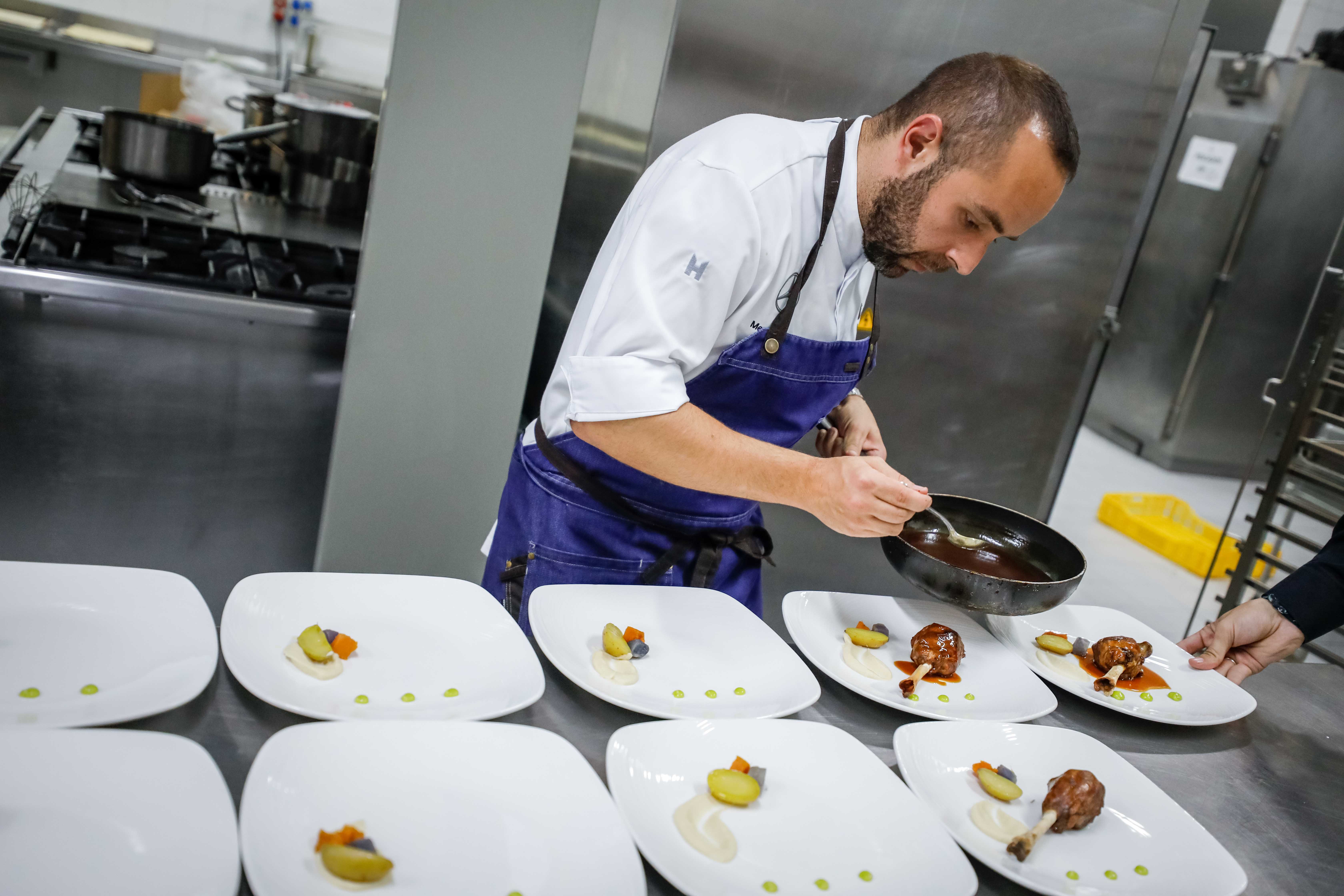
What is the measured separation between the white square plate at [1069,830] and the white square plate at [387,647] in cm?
48

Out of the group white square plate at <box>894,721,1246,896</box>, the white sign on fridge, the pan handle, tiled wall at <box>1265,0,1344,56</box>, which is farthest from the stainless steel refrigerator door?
tiled wall at <box>1265,0,1344,56</box>

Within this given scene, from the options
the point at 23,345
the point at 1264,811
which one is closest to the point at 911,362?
the point at 1264,811

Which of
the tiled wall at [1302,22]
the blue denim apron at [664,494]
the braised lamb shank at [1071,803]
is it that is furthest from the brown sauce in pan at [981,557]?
the tiled wall at [1302,22]

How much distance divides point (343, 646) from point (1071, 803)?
84 centimetres

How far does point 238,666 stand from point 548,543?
598mm

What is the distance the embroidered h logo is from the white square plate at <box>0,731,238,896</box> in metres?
0.76

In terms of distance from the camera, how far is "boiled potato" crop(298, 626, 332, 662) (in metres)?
1.08

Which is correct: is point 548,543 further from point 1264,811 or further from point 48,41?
point 48,41

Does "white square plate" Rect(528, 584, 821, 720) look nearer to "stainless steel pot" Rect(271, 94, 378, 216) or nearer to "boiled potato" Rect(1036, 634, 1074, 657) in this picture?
"boiled potato" Rect(1036, 634, 1074, 657)

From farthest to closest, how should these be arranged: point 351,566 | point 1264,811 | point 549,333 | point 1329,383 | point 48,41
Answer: point 48,41 → point 1329,383 → point 549,333 → point 351,566 → point 1264,811

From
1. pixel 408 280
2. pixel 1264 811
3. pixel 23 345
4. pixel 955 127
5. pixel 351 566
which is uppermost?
pixel 955 127

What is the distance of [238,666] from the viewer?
3.39 ft

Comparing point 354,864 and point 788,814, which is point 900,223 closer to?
point 788,814

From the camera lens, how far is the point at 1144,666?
1561 millimetres
